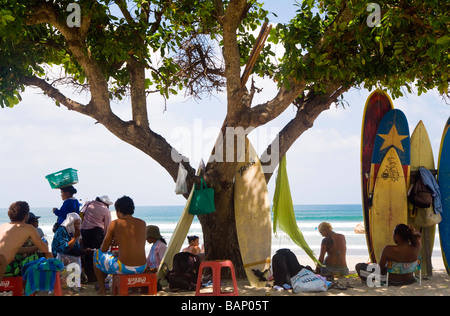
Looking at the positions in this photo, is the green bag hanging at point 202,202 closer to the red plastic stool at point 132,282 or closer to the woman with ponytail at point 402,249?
the red plastic stool at point 132,282

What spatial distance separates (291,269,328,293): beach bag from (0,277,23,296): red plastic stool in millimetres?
2867

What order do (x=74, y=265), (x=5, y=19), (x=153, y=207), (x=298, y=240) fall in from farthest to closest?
(x=153, y=207) → (x=298, y=240) → (x=74, y=265) → (x=5, y=19)

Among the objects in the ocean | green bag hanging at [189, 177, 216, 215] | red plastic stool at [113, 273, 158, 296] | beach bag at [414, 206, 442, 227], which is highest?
green bag hanging at [189, 177, 216, 215]

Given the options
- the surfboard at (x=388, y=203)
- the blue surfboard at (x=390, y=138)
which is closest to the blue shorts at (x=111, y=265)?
the surfboard at (x=388, y=203)

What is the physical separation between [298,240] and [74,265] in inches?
112

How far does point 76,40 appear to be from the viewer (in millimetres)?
6406

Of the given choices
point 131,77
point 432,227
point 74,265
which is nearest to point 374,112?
point 432,227

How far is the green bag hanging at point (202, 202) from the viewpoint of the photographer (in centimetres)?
634

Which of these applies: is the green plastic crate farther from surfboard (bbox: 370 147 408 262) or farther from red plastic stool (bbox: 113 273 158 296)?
surfboard (bbox: 370 147 408 262)

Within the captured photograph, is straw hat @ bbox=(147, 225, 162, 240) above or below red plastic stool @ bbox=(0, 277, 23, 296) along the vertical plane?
above

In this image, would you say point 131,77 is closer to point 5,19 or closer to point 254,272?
point 5,19

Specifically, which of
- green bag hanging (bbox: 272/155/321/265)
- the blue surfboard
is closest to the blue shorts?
green bag hanging (bbox: 272/155/321/265)

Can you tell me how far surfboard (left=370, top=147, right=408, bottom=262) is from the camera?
279 inches

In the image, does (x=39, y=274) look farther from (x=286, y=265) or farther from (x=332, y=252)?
(x=332, y=252)
